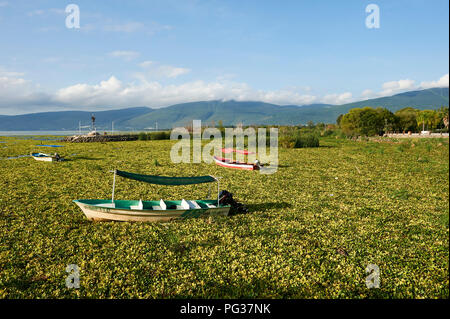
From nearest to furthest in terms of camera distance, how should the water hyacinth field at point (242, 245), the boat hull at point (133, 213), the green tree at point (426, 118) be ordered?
1. the water hyacinth field at point (242, 245)
2. the boat hull at point (133, 213)
3. the green tree at point (426, 118)

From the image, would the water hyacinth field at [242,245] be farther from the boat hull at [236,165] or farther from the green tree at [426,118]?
the green tree at [426,118]

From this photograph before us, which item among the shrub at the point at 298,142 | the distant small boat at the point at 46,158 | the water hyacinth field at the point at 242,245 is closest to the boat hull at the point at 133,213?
the water hyacinth field at the point at 242,245

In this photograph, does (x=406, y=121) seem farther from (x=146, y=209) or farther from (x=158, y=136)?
(x=146, y=209)

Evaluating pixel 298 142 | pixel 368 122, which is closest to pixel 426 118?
pixel 368 122

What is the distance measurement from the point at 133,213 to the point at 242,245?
4.85 meters

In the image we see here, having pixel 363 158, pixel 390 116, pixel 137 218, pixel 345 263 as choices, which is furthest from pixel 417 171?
pixel 390 116

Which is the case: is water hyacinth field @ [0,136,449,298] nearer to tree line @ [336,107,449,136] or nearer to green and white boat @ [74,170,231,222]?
green and white boat @ [74,170,231,222]

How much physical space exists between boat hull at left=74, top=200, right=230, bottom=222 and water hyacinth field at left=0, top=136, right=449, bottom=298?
1.10 ft

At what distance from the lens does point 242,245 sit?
9625 millimetres

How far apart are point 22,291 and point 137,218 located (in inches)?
187

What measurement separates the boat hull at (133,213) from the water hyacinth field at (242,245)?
0.34 m

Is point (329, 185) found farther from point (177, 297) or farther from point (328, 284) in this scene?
point (177, 297)

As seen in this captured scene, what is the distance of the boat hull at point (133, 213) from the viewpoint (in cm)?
1083

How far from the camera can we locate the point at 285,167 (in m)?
26.0
